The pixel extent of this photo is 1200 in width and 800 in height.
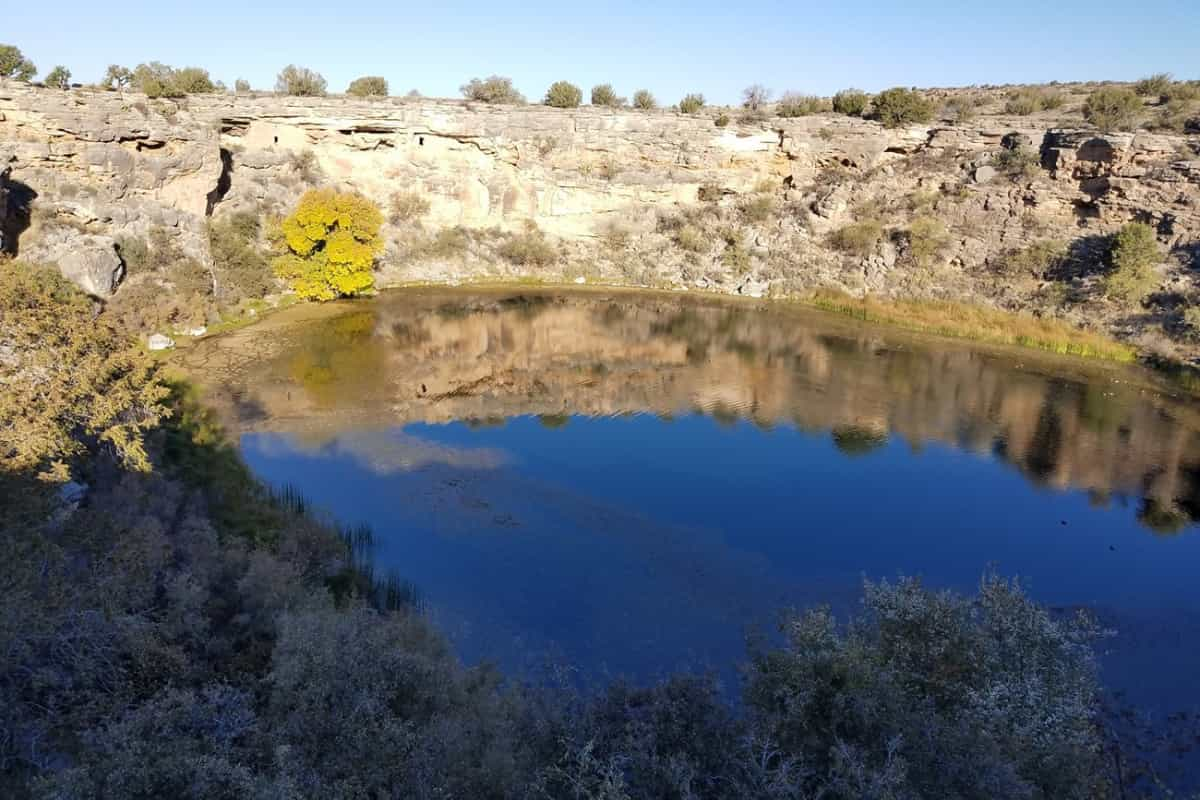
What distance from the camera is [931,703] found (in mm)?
7961

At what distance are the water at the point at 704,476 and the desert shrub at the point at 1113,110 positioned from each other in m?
18.2

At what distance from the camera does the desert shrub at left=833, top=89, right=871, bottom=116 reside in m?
50.2

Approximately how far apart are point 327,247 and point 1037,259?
36578mm

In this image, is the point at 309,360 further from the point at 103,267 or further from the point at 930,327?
the point at 930,327

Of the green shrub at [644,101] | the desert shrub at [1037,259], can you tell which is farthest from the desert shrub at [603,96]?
the desert shrub at [1037,259]

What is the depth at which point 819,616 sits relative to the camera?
8.66 meters

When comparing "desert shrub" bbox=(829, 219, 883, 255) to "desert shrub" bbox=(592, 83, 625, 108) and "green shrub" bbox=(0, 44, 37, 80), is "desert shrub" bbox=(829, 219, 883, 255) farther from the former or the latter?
"green shrub" bbox=(0, 44, 37, 80)

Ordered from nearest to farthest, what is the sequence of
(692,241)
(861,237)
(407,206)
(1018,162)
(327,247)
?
(327,247)
(1018,162)
(861,237)
(407,206)
(692,241)

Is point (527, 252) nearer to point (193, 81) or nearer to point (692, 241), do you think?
point (692, 241)

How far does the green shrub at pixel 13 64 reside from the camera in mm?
34500

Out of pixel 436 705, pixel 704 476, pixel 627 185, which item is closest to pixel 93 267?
pixel 704 476

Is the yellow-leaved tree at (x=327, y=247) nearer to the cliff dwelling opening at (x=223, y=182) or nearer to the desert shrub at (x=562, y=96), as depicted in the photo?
the cliff dwelling opening at (x=223, y=182)

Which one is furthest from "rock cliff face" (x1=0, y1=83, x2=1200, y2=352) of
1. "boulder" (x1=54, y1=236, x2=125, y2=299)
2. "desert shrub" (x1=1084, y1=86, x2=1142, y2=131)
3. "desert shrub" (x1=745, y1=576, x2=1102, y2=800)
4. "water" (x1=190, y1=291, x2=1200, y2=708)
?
"desert shrub" (x1=745, y1=576, x2=1102, y2=800)

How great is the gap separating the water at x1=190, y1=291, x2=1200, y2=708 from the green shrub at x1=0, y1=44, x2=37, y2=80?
18.0m
